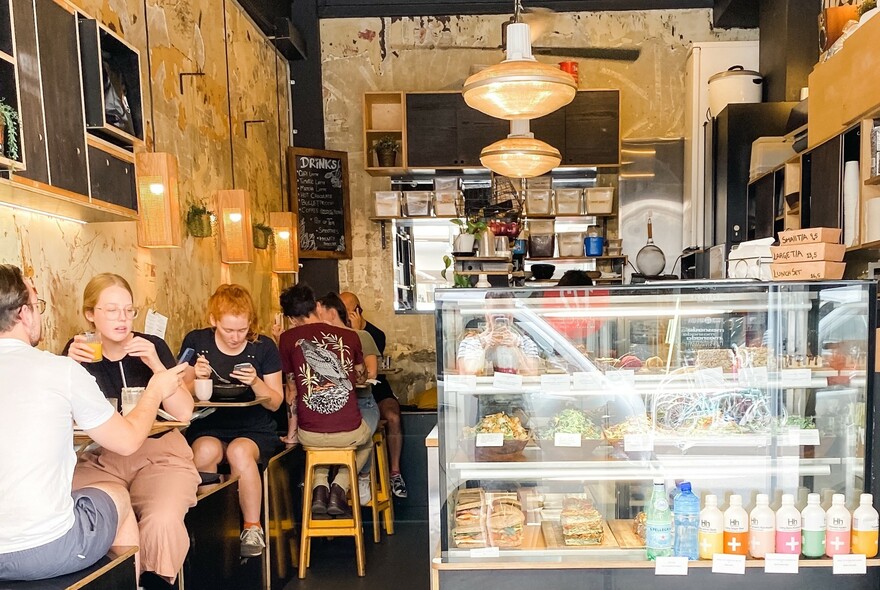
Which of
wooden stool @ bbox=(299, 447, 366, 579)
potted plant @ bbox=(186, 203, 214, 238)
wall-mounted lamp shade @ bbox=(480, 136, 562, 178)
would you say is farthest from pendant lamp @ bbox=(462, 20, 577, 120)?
wooden stool @ bbox=(299, 447, 366, 579)

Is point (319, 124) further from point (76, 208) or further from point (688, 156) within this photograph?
point (76, 208)

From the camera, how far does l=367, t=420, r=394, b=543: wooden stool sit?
4.29m

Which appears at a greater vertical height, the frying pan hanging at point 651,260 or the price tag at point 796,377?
the frying pan hanging at point 651,260

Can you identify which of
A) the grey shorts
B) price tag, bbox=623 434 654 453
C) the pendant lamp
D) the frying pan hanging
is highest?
the pendant lamp

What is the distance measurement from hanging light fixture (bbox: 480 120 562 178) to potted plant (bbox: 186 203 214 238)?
184cm

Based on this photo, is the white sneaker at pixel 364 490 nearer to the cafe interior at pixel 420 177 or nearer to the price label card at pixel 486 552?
the cafe interior at pixel 420 177

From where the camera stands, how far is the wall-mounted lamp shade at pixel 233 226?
4543 mm

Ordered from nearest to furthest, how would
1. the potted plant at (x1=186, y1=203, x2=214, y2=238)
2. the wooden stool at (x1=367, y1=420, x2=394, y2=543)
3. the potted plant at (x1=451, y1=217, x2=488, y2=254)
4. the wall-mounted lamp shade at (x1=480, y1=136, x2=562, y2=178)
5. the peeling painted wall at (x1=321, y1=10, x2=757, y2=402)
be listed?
the wall-mounted lamp shade at (x1=480, y1=136, x2=562, y2=178)
the potted plant at (x1=186, y1=203, x2=214, y2=238)
the wooden stool at (x1=367, y1=420, x2=394, y2=543)
the potted plant at (x1=451, y1=217, x2=488, y2=254)
the peeling painted wall at (x1=321, y1=10, x2=757, y2=402)

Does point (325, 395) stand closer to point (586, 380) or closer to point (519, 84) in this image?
point (586, 380)

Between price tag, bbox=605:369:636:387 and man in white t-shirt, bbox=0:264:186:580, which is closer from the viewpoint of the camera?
man in white t-shirt, bbox=0:264:186:580

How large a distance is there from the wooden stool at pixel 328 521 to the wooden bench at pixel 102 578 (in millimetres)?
1533

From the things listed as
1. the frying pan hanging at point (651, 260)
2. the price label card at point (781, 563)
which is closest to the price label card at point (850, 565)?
the price label card at point (781, 563)

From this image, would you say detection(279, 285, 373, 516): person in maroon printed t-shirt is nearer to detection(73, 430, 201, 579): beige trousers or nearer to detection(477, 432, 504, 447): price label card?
detection(73, 430, 201, 579): beige trousers

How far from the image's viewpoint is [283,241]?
567cm
